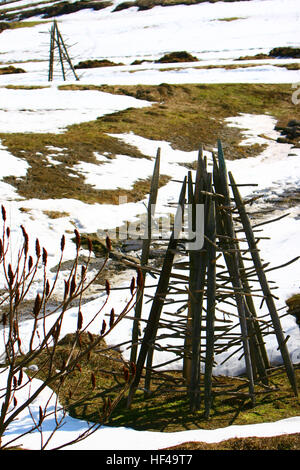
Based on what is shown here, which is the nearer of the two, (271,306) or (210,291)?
(210,291)

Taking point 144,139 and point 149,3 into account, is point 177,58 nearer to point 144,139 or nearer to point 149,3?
point 144,139

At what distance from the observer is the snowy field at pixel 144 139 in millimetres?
4727

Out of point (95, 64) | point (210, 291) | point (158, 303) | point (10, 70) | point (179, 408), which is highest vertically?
point (95, 64)

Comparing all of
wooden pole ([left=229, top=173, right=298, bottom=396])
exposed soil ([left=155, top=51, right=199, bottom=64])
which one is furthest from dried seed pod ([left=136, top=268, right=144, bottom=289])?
exposed soil ([left=155, top=51, right=199, bottom=64])

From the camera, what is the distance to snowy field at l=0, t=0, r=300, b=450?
15.5ft

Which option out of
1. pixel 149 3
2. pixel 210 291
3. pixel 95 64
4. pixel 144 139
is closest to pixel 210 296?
pixel 210 291

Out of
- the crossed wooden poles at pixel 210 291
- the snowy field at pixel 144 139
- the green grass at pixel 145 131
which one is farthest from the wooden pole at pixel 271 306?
the green grass at pixel 145 131

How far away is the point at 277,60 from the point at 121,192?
24204 mm

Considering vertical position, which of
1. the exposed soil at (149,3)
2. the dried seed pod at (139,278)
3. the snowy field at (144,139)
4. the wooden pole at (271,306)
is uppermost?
the exposed soil at (149,3)

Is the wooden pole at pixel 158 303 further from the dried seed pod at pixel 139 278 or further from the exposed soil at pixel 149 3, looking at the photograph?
the exposed soil at pixel 149 3

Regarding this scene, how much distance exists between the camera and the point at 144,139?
56.2 feet

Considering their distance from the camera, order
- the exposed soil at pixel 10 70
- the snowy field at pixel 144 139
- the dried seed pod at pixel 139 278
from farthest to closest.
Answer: the exposed soil at pixel 10 70
the snowy field at pixel 144 139
the dried seed pod at pixel 139 278

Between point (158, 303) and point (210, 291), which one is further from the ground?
point (210, 291)

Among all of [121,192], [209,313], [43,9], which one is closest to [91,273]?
[121,192]
